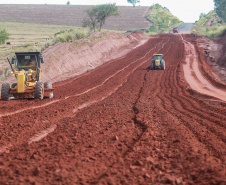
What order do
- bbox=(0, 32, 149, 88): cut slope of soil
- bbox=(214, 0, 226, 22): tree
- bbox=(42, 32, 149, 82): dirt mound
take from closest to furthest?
bbox=(0, 32, 149, 88): cut slope of soil
bbox=(42, 32, 149, 82): dirt mound
bbox=(214, 0, 226, 22): tree

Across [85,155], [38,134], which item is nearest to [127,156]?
[85,155]

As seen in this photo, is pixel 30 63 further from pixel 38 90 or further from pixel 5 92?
pixel 5 92

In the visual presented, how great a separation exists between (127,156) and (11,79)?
51.2ft

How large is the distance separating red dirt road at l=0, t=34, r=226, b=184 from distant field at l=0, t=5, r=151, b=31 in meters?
77.8

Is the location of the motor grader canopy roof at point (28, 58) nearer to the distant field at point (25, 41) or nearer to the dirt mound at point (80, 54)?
the dirt mound at point (80, 54)

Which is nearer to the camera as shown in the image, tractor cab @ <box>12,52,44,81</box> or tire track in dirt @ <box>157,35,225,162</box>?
tire track in dirt @ <box>157,35,225,162</box>

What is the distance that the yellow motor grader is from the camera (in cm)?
1245

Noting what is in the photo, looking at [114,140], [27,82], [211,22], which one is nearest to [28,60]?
[27,82]

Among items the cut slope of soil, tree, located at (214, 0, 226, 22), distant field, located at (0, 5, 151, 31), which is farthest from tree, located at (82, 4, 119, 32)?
distant field, located at (0, 5, 151, 31)

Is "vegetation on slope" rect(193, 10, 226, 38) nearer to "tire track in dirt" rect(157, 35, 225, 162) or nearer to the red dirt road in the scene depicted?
"tire track in dirt" rect(157, 35, 225, 162)

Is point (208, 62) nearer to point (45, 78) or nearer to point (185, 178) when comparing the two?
point (45, 78)

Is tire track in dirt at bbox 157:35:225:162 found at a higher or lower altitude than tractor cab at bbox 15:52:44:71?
lower

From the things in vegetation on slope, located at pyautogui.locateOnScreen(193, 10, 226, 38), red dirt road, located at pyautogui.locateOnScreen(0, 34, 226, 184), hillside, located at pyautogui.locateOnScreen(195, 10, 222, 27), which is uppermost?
hillside, located at pyautogui.locateOnScreen(195, 10, 222, 27)

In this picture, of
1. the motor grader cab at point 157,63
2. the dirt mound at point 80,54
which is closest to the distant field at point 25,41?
the dirt mound at point 80,54
